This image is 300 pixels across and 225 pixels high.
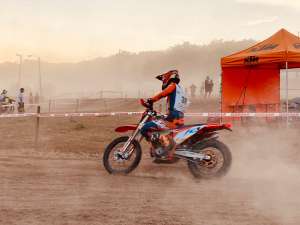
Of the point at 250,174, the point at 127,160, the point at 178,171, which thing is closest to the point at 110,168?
the point at 127,160

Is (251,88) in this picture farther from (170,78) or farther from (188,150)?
(188,150)

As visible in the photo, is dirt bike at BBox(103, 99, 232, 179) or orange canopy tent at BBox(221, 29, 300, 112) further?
orange canopy tent at BBox(221, 29, 300, 112)

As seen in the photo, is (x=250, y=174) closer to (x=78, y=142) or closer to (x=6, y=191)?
(x=6, y=191)

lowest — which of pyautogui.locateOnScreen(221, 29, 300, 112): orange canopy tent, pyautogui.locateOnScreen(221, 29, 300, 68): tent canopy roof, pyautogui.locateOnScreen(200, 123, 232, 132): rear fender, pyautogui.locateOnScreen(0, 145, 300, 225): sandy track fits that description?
pyautogui.locateOnScreen(0, 145, 300, 225): sandy track

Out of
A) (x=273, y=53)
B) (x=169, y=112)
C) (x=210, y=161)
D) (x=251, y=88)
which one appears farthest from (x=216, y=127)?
(x=251, y=88)

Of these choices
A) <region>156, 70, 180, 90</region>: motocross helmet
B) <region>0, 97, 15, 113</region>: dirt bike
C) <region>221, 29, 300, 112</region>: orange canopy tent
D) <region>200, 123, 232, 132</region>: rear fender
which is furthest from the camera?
<region>0, 97, 15, 113</region>: dirt bike

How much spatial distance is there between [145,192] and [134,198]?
0.43m

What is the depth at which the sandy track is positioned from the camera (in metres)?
5.32

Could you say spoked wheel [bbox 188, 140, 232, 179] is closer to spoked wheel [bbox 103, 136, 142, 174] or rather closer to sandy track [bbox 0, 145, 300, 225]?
sandy track [bbox 0, 145, 300, 225]

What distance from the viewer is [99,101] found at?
42156 mm

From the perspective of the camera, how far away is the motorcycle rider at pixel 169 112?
8.06 metres

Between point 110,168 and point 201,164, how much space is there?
5.10 ft

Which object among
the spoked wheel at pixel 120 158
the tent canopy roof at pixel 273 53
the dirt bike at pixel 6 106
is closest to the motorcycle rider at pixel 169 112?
the spoked wheel at pixel 120 158

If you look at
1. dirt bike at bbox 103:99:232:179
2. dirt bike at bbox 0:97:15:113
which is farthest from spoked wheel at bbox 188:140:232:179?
dirt bike at bbox 0:97:15:113
